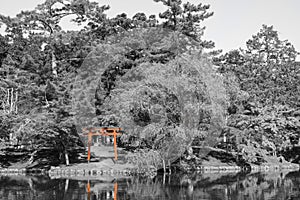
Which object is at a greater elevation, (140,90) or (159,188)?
(140,90)

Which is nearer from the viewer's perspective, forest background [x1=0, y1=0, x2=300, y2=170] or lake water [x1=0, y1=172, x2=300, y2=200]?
lake water [x1=0, y1=172, x2=300, y2=200]

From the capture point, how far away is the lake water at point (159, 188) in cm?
1878

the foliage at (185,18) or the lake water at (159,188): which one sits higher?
the foliage at (185,18)

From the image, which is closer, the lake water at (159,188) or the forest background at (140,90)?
the lake water at (159,188)

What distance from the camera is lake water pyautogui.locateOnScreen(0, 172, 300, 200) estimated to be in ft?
61.6

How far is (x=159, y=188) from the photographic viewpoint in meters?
21.1

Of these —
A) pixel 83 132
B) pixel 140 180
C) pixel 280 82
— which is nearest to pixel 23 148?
pixel 83 132

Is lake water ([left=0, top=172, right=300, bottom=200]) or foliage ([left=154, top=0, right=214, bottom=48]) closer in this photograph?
lake water ([left=0, top=172, right=300, bottom=200])

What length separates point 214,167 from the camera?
30.2 meters

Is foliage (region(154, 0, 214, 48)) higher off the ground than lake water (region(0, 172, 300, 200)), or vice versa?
foliage (region(154, 0, 214, 48))

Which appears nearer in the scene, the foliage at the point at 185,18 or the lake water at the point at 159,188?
the lake water at the point at 159,188

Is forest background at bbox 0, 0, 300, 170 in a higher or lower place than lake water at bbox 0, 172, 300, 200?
higher

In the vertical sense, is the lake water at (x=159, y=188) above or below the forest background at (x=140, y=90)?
below

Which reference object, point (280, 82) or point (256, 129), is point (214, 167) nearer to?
point (256, 129)
